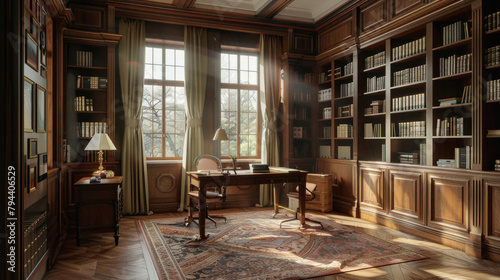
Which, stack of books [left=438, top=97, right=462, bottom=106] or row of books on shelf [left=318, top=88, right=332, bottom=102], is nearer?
stack of books [left=438, top=97, right=462, bottom=106]

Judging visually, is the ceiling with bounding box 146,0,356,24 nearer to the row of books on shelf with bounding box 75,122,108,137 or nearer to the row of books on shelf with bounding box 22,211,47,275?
the row of books on shelf with bounding box 75,122,108,137

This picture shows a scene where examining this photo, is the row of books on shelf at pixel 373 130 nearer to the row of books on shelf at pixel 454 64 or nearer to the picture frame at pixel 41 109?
the row of books on shelf at pixel 454 64

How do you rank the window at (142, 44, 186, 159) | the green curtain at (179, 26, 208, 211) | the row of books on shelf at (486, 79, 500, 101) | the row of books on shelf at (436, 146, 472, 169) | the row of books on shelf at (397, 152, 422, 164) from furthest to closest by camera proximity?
the window at (142, 44, 186, 159), the green curtain at (179, 26, 208, 211), the row of books on shelf at (397, 152, 422, 164), the row of books on shelf at (436, 146, 472, 169), the row of books on shelf at (486, 79, 500, 101)

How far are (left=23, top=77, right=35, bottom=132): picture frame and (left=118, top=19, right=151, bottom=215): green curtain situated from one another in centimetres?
297

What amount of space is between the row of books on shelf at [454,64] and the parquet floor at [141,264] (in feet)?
6.89

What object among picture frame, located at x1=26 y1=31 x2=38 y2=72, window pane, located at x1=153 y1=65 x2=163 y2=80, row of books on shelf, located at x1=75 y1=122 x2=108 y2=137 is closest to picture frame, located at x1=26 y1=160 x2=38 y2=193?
picture frame, located at x1=26 y1=31 x2=38 y2=72

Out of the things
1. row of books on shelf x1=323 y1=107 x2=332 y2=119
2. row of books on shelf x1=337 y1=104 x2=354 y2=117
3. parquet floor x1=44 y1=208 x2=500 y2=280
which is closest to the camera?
parquet floor x1=44 y1=208 x2=500 y2=280

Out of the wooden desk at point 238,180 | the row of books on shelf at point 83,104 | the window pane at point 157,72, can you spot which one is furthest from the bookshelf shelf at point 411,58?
the row of books on shelf at point 83,104

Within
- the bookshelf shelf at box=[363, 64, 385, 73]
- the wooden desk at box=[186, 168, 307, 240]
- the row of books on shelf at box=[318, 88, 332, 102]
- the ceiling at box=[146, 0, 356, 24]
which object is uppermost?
the ceiling at box=[146, 0, 356, 24]

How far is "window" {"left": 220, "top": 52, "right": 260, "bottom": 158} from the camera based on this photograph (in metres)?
6.77

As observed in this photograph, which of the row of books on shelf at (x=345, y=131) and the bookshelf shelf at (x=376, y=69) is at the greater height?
the bookshelf shelf at (x=376, y=69)

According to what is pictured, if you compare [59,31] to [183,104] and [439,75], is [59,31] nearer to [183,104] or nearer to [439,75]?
[183,104]

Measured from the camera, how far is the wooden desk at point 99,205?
13.7 ft

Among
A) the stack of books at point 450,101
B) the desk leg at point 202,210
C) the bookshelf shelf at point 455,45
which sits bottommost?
the desk leg at point 202,210
